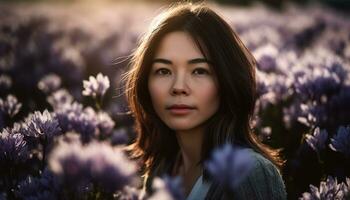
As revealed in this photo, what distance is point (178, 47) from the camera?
132 inches

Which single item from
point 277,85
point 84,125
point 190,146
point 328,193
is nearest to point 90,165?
point 328,193

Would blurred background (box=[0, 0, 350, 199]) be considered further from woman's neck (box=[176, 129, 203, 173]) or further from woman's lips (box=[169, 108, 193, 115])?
woman's lips (box=[169, 108, 193, 115])

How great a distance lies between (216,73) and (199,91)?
0.69ft

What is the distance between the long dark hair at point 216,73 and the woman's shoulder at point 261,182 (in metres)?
0.25

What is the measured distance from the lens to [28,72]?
737 centimetres

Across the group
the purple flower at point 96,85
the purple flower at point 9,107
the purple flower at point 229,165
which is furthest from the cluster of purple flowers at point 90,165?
the purple flower at point 9,107

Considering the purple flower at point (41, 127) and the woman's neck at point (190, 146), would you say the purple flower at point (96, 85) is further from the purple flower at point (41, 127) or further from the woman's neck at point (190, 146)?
the purple flower at point (41, 127)

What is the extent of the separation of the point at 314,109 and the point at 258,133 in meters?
0.67

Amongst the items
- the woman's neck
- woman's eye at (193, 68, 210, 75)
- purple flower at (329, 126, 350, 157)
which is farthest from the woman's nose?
purple flower at (329, 126, 350, 157)

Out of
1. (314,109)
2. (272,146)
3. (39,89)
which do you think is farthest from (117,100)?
(314,109)

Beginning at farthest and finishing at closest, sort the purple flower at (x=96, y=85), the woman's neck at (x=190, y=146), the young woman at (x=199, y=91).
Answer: the purple flower at (x=96, y=85)
the woman's neck at (x=190, y=146)
the young woman at (x=199, y=91)

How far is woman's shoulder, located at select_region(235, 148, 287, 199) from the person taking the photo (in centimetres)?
290

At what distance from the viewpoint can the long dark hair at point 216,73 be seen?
3318 mm

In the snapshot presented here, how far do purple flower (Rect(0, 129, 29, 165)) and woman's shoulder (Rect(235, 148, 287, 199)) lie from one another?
1.19 metres
